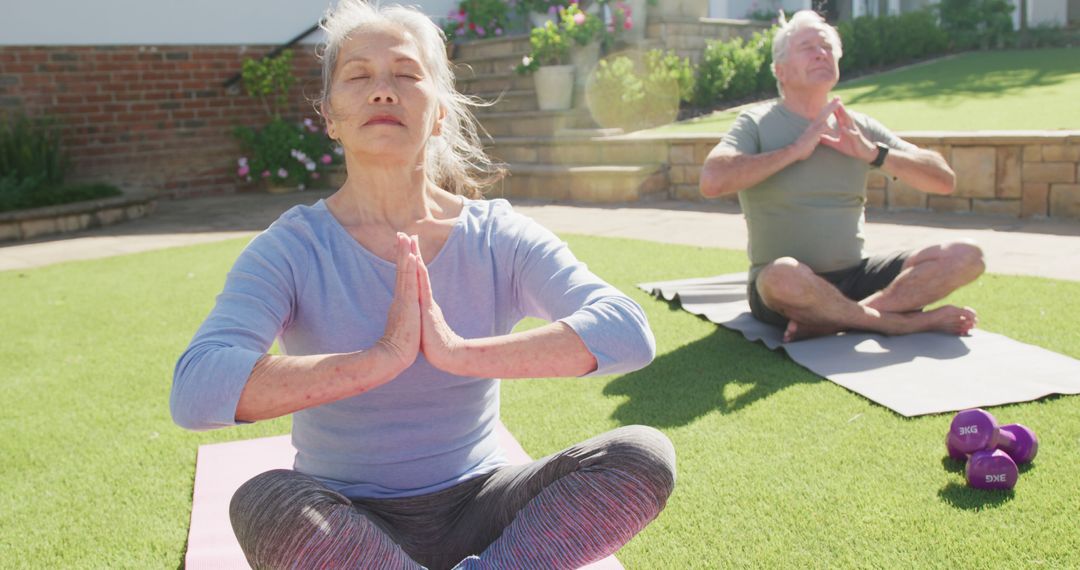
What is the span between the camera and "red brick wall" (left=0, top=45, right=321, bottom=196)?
9.16 meters

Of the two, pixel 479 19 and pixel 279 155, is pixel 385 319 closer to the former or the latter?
pixel 279 155

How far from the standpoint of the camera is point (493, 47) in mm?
10938

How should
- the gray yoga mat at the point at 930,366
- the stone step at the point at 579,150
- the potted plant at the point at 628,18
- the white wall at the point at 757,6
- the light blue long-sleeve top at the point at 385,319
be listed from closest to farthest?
1. the light blue long-sleeve top at the point at 385,319
2. the gray yoga mat at the point at 930,366
3. the stone step at the point at 579,150
4. the potted plant at the point at 628,18
5. the white wall at the point at 757,6

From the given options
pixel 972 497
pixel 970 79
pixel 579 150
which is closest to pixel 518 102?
pixel 579 150

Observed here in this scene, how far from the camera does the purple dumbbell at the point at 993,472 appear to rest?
235 centimetres

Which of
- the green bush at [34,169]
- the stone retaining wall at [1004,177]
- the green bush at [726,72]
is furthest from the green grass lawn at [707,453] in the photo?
the green bush at [726,72]

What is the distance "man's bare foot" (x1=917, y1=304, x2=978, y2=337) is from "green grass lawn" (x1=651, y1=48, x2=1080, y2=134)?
13.1 feet

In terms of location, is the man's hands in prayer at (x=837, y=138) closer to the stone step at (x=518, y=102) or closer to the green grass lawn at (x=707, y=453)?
the green grass lawn at (x=707, y=453)

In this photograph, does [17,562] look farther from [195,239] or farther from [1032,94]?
[1032,94]

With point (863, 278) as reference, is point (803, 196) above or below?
above

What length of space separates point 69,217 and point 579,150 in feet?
14.6

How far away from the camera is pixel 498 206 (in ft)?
6.49

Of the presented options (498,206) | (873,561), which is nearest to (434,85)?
(498,206)

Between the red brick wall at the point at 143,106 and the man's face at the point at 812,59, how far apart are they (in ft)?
21.7
